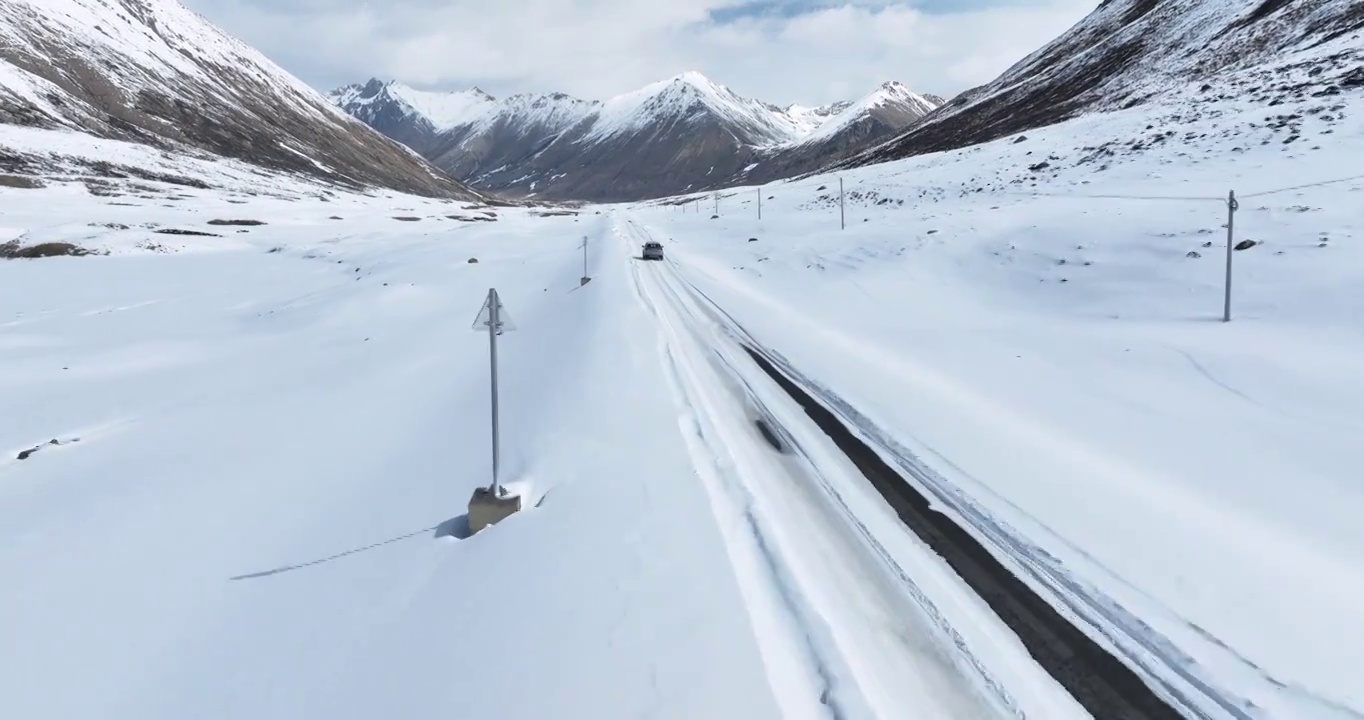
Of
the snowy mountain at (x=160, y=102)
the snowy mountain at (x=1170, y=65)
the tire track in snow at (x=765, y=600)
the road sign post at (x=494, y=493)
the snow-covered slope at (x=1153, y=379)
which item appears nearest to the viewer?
the tire track in snow at (x=765, y=600)

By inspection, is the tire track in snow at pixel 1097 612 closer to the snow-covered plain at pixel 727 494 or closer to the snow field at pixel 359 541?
the snow-covered plain at pixel 727 494

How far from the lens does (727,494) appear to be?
797 centimetres

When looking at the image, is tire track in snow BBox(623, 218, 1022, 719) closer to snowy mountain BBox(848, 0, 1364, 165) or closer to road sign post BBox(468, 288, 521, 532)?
road sign post BBox(468, 288, 521, 532)

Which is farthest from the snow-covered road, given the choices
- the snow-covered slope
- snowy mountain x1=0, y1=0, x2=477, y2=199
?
snowy mountain x1=0, y1=0, x2=477, y2=199

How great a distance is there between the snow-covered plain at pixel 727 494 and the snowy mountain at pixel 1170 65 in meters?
18.1

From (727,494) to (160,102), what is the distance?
531ft

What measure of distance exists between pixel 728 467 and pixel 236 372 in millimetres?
15564

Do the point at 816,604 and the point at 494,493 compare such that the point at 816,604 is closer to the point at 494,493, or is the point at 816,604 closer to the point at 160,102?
the point at 494,493

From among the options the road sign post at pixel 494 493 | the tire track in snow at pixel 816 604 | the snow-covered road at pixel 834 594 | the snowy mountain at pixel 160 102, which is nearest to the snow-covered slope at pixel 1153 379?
the snow-covered road at pixel 834 594

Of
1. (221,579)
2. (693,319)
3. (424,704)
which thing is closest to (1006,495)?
(424,704)

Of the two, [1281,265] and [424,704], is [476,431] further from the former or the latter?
[1281,265]

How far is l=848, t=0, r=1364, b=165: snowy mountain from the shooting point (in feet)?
114

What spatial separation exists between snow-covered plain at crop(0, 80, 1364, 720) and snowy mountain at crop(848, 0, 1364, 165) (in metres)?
18.1

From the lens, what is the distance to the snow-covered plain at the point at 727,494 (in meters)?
5.41
